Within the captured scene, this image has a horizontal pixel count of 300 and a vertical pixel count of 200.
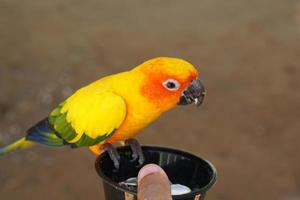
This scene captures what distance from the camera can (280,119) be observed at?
4.35 metres

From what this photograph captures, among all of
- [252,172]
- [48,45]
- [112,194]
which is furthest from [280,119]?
[112,194]

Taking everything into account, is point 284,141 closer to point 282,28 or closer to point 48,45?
point 282,28

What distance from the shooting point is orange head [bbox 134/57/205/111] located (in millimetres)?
1475

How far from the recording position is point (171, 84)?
1.51m

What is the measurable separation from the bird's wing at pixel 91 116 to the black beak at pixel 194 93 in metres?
0.16

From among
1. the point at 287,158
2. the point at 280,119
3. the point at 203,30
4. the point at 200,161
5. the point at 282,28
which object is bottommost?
the point at 200,161

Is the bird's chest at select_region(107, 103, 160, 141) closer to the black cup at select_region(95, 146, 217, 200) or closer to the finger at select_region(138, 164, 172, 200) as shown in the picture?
the black cup at select_region(95, 146, 217, 200)

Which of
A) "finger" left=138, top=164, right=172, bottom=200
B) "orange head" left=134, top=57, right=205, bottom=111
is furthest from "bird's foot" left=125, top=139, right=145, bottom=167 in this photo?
"finger" left=138, top=164, right=172, bottom=200

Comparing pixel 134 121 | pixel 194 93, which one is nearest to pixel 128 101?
pixel 134 121

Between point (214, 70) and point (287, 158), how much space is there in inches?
38.1

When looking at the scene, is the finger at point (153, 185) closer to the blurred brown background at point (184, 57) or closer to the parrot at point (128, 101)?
the parrot at point (128, 101)

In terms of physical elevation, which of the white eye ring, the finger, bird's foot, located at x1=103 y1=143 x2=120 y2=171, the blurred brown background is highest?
the blurred brown background

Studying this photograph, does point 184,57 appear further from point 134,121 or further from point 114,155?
point 114,155

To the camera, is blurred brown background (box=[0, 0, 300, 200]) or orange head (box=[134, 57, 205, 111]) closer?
orange head (box=[134, 57, 205, 111])
